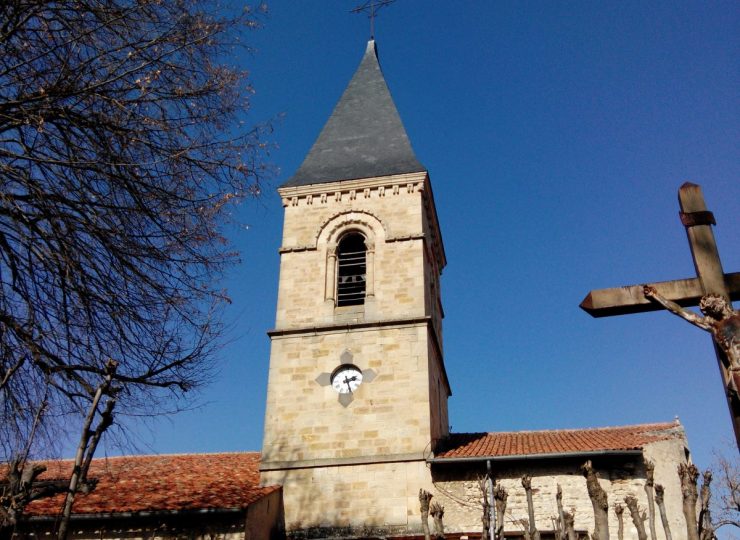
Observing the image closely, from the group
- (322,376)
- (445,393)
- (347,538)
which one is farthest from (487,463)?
(445,393)

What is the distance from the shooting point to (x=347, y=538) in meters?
12.8

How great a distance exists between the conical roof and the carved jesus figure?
44.7 feet

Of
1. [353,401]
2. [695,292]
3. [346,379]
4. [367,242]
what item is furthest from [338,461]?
[695,292]

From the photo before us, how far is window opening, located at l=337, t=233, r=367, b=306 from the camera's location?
53.5ft

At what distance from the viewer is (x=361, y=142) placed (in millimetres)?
19203

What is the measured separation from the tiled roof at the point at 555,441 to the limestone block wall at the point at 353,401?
1053 millimetres

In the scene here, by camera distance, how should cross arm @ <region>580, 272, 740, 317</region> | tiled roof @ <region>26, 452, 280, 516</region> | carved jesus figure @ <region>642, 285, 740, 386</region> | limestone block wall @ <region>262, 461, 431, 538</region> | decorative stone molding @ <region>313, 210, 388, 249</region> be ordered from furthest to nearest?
decorative stone molding @ <region>313, 210, 388, 249</region> → limestone block wall @ <region>262, 461, 431, 538</region> → tiled roof @ <region>26, 452, 280, 516</region> → cross arm @ <region>580, 272, 740, 317</region> → carved jesus figure @ <region>642, 285, 740, 386</region>

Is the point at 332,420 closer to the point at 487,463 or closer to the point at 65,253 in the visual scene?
the point at 487,463

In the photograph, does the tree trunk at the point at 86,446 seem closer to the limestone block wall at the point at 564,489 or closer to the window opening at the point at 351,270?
the limestone block wall at the point at 564,489

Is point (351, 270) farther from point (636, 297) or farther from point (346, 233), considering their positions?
point (636, 297)

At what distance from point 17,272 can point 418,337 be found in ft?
30.7

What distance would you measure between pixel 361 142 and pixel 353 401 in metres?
7.47

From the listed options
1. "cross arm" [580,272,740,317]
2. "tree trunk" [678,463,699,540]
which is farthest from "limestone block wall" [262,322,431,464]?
"cross arm" [580,272,740,317]

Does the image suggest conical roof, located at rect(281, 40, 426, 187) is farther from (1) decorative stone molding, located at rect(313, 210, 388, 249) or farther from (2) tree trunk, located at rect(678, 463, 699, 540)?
(2) tree trunk, located at rect(678, 463, 699, 540)
